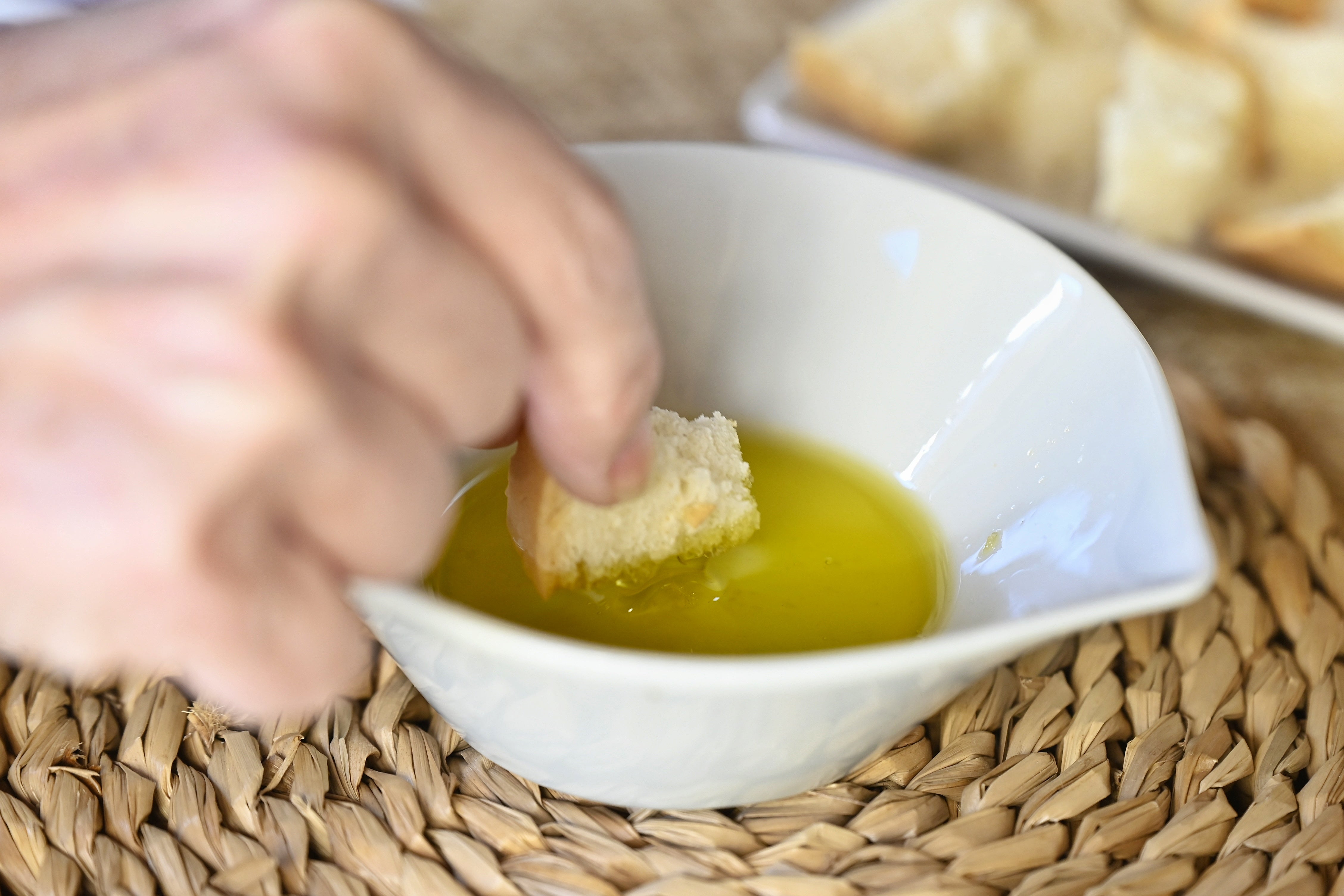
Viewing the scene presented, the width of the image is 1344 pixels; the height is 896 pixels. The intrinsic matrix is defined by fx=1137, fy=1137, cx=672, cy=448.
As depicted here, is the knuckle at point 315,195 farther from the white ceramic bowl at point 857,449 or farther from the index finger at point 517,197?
the white ceramic bowl at point 857,449

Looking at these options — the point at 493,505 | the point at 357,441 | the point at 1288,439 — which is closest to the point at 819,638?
the point at 493,505

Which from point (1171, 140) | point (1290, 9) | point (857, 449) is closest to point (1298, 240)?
point (1171, 140)

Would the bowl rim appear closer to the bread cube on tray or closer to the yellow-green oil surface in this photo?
the yellow-green oil surface

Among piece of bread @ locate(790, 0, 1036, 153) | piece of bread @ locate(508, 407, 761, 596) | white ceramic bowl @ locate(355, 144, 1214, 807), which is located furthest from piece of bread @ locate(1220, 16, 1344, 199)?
piece of bread @ locate(508, 407, 761, 596)

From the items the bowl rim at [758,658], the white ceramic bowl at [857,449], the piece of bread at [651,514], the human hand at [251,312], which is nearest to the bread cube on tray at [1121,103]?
the white ceramic bowl at [857,449]

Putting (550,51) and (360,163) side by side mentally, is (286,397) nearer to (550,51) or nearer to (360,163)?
(360,163)

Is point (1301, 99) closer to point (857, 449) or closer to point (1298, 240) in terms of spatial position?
point (1298, 240)
